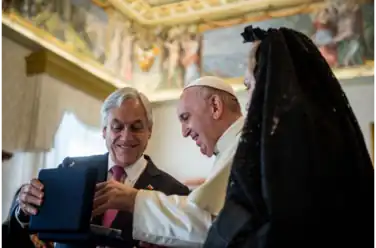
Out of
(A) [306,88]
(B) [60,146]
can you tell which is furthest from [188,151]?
(A) [306,88]

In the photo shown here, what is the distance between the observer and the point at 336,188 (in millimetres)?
1506

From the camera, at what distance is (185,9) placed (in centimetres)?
848

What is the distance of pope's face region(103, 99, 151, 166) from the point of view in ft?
9.92

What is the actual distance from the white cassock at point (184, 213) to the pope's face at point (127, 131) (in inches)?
34.9

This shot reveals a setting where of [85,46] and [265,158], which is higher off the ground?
[85,46]

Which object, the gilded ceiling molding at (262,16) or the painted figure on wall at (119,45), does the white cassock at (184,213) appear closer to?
the painted figure on wall at (119,45)

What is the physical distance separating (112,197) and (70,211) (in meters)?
0.20

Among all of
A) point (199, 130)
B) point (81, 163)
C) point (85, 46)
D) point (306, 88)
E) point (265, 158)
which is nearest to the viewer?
point (265, 158)

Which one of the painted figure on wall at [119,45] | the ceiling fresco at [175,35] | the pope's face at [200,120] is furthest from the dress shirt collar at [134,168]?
the painted figure on wall at [119,45]

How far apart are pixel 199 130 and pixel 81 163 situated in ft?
2.22

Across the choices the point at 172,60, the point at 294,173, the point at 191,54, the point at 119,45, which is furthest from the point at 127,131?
the point at 172,60

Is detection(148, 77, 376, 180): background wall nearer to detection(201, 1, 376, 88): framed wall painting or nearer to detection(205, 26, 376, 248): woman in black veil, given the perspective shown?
detection(201, 1, 376, 88): framed wall painting

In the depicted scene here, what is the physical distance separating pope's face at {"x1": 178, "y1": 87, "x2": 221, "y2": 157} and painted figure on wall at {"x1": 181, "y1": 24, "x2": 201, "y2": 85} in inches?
224

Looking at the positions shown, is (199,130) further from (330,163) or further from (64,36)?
(64,36)
